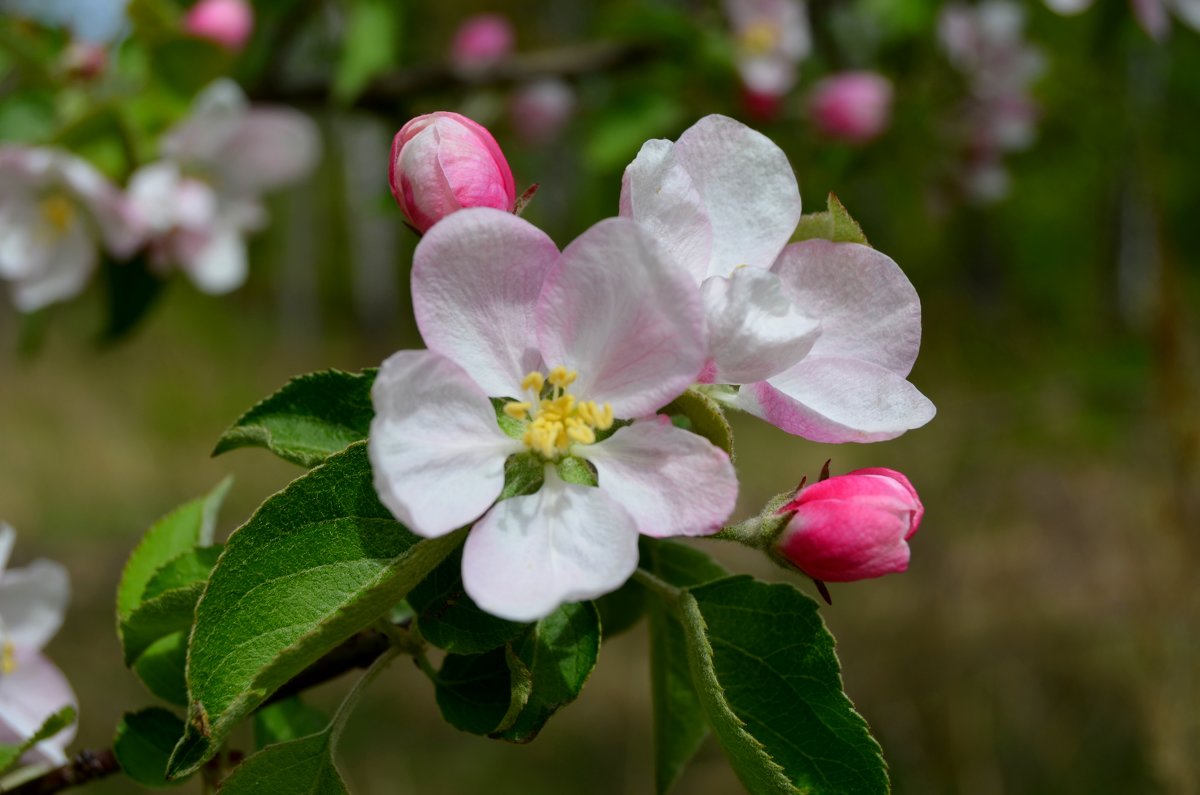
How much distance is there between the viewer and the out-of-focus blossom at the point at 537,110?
282cm

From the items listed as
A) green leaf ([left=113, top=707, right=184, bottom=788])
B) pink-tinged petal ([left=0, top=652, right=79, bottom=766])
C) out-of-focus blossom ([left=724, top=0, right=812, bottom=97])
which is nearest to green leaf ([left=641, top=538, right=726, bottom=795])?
green leaf ([left=113, top=707, right=184, bottom=788])

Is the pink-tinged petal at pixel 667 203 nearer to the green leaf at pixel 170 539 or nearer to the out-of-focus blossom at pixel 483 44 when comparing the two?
the green leaf at pixel 170 539

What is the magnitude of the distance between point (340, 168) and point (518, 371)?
15.1m

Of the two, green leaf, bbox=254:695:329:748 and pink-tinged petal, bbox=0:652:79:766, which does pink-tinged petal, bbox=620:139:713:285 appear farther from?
pink-tinged petal, bbox=0:652:79:766

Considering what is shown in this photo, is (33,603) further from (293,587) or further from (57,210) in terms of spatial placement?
(57,210)

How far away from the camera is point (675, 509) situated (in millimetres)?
561

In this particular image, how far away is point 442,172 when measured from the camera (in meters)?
0.60

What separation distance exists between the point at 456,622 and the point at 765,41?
193 cm

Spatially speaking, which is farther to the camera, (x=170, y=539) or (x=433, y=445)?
(x=170, y=539)

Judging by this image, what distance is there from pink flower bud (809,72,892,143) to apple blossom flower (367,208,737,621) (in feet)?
5.90

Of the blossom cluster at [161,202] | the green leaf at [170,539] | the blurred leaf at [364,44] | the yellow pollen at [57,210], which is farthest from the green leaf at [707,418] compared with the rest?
the blurred leaf at [364,44]

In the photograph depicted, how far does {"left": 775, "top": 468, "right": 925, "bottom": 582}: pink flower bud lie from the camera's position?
23.0 inches

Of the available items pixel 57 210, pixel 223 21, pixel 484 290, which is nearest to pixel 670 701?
pixel 484 290

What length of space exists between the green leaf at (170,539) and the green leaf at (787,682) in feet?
1.33
